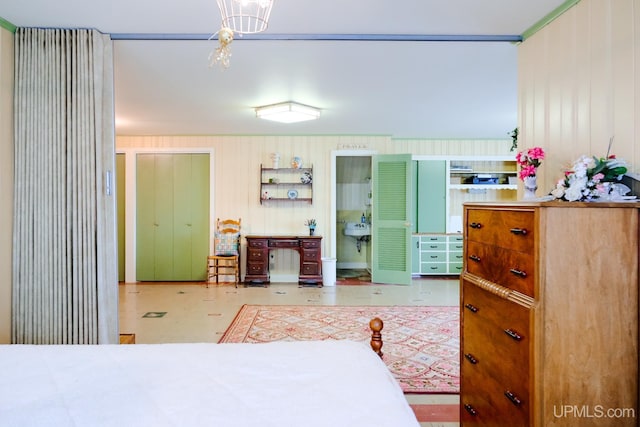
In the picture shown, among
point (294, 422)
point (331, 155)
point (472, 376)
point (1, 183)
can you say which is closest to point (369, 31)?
point (472, 376)

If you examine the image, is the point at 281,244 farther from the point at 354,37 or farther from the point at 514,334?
the point at 514,334

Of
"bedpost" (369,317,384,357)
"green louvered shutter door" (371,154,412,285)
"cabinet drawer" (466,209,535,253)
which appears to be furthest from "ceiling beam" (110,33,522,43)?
"green louvered shutter door" (371,154,412,285)

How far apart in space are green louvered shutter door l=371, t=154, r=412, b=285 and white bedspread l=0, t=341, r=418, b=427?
14.6 ft

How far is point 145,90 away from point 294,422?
380 centimetres

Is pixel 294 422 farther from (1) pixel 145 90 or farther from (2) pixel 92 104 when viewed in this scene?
(1) pixel 145 90

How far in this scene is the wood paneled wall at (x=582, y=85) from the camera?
5.64ft

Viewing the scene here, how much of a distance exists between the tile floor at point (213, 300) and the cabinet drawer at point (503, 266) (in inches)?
102

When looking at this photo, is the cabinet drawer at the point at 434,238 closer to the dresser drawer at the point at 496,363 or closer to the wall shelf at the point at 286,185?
the wall shelf at the point at 286,185

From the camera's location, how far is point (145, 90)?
12.5 ft

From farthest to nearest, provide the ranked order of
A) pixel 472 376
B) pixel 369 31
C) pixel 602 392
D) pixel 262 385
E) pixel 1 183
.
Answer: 1. pixel 369 31
2. pixel 1 183
3. pixel 472 376
4. pixel 602 392
5. pixel 262 385

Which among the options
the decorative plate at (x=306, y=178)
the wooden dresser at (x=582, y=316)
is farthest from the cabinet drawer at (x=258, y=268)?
the wooden dresser at (x=582, y=316)

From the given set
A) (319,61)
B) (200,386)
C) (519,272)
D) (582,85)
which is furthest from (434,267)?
(200,386)

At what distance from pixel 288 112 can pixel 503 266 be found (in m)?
3.25

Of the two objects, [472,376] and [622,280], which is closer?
[622,280]
